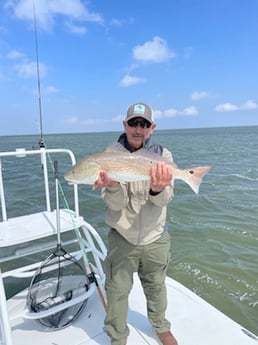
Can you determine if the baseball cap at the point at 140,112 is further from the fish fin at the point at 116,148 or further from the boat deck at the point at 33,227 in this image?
the boat deck at the point at 33,227

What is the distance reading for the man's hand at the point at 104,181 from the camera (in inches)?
101

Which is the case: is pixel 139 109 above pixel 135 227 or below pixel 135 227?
above

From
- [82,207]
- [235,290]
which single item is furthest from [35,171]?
[235,290]

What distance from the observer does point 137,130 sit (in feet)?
8.96

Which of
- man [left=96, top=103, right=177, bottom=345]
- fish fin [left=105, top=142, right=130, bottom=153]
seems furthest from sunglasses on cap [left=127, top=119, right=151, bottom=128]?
fish fin [left=105, top=142, right=130, bottom=153]

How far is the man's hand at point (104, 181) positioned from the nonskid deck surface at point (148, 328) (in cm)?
157

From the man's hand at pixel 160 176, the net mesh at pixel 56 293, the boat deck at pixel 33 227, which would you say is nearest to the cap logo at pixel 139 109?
the man's hand at pixel 160 176

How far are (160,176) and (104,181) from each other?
0.46m

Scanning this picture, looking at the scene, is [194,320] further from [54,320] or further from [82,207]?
[82,207]

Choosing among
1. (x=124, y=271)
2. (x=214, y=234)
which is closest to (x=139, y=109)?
(x=124, y=271)

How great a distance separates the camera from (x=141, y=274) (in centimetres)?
299

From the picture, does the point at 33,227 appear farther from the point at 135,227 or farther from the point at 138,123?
the point at 138,123

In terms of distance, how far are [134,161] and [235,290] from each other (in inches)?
173

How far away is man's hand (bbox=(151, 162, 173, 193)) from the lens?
2.54 m
